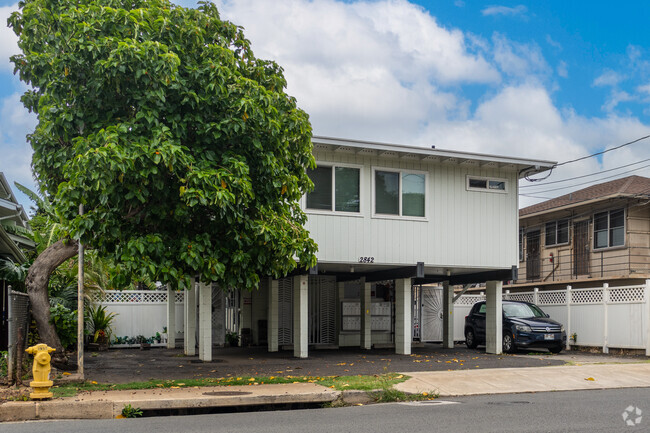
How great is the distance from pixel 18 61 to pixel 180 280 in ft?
15.9

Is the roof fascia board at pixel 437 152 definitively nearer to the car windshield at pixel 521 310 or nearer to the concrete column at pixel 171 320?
the car windshield at pixel 521 310

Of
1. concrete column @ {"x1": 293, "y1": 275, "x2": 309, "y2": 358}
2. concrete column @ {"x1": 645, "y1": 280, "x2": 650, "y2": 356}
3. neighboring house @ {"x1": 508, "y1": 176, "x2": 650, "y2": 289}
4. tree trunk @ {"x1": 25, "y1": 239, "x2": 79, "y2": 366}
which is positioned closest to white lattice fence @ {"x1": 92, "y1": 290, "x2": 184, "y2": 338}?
concrete column @ {"x1": 293, "y1": 275, "x2": 309, "y2": 358}

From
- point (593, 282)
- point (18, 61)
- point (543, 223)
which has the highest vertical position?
point (18, 61)

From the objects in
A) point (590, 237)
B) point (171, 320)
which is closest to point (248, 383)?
point (171, 320)

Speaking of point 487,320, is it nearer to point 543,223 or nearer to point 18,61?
point 543,223

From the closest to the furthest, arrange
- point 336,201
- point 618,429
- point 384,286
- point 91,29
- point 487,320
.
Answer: point 618,429
point 91,29
point 336,201
point 487,320
point 384,286

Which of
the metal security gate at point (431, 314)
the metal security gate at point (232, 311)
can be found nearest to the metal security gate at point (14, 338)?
the metal security gate at point (232, 311)

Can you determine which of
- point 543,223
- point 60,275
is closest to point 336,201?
point 60,275

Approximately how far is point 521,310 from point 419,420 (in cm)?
1376

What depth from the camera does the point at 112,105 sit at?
12.1 m

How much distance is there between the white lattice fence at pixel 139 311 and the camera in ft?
78.5

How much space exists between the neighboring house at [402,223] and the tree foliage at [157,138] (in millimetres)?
5067

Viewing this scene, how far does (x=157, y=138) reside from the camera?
11.2m

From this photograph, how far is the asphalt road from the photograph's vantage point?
846cm
